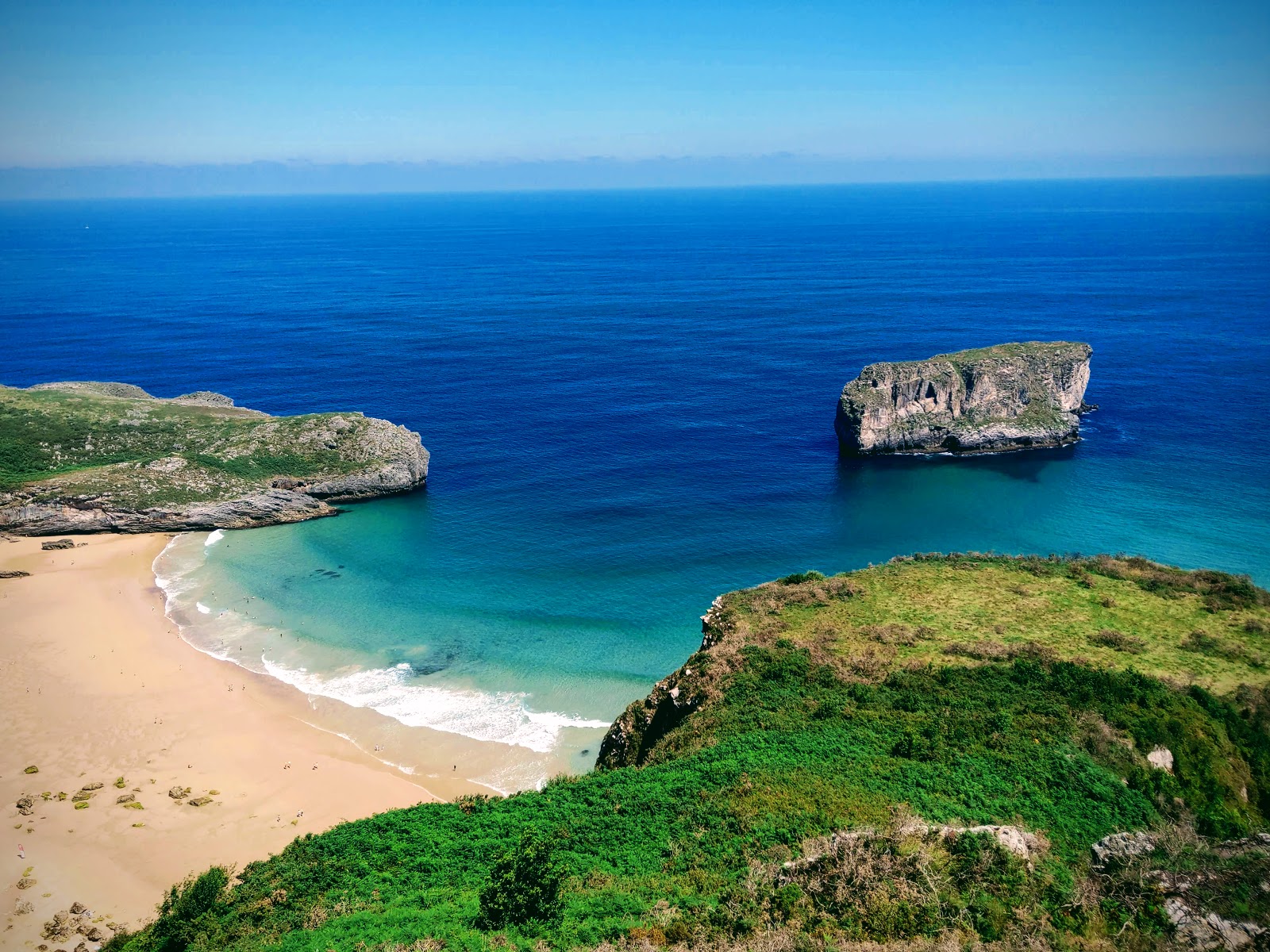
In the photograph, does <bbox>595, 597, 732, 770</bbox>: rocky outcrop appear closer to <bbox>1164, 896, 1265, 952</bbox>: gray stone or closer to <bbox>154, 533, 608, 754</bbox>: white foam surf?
<bbox>154, 533, 608, 754</bbox>: white foam surf

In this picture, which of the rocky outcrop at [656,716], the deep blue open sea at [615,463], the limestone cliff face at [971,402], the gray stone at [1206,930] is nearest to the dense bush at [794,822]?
the gray stone at [1206,930]

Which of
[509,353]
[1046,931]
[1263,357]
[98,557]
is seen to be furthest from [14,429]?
[1263,357]

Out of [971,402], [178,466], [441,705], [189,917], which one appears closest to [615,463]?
[971,402]

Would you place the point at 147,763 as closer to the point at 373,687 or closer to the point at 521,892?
the point at 373,687

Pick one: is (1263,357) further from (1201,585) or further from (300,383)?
(300,383)

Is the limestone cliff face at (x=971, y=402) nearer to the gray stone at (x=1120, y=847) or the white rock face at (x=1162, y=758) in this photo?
the white rock face at (x=1162, y=758)

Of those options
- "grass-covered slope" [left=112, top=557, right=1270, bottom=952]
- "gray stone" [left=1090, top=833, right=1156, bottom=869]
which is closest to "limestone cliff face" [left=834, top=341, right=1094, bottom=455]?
"grass-covered slope" [left=112, top=557, right=1270, bottom=952]
